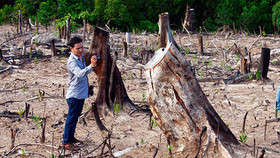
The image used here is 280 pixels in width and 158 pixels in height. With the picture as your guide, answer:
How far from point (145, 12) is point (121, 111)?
15531 mm

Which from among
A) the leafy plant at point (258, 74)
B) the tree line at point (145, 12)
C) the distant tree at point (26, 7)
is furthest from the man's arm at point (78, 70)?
the distant tree at point (26, 7)

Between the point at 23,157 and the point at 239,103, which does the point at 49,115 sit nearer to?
the point at 23,157

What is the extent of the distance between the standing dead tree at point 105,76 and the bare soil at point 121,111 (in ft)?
0.78

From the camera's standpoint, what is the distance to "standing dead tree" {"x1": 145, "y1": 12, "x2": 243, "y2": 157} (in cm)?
395

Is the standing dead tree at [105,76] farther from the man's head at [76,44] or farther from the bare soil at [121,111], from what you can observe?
the man's head at [76,44]

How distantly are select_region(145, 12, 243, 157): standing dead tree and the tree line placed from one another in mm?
13067

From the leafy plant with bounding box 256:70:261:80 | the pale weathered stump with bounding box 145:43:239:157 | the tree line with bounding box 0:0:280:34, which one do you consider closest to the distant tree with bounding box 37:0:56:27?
the tree line with bounding box 0:0:280:34

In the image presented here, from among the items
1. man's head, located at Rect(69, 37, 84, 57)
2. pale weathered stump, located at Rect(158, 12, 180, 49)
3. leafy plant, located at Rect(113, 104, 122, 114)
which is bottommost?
leafy plant, located at Rect(113, 104, 122, 114)

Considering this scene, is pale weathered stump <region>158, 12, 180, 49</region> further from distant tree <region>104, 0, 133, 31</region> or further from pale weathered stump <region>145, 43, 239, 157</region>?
distant tree <region>104, 0, 133, 31</region>

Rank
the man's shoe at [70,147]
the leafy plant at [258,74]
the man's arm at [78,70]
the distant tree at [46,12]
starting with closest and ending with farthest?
the man's arm at [78,70] → the man's shoe at [70,147] → the leafy plant at [258,74] → the distant tree at [46,12]

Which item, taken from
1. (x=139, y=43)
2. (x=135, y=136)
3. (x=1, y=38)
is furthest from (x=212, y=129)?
(x=1, y=38)

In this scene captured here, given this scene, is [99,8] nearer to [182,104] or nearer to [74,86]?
[74,86]

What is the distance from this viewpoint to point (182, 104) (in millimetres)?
3988

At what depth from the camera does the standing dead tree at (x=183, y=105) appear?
12.9 ft
